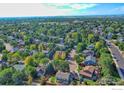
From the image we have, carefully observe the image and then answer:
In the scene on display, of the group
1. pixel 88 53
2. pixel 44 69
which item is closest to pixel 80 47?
pixel 88 53

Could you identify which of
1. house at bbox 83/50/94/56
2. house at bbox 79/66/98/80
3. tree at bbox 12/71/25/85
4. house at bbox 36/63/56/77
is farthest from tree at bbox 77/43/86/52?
tree at bbox 12/71/25/85

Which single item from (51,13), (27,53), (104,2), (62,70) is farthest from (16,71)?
(104,2)

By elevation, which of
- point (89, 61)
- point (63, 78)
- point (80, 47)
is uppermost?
point (80, 47)

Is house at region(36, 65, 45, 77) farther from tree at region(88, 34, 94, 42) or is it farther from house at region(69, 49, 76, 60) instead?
tree at region(88, 34, 94, 42)

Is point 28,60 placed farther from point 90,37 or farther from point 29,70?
point 90,37

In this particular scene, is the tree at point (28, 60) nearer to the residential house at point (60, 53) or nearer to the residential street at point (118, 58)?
the residential house at point (60, 53)

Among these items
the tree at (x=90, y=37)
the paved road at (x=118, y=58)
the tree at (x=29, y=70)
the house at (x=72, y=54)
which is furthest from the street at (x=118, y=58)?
the tree at (x=29, y=70)

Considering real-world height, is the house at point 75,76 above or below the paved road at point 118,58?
below

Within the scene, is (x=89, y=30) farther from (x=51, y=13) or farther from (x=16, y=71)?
(x=16, y=71)

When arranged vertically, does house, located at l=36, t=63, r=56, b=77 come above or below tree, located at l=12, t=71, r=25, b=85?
above

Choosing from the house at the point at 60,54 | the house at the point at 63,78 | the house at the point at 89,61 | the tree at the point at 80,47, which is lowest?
the house at the point at 63,78
